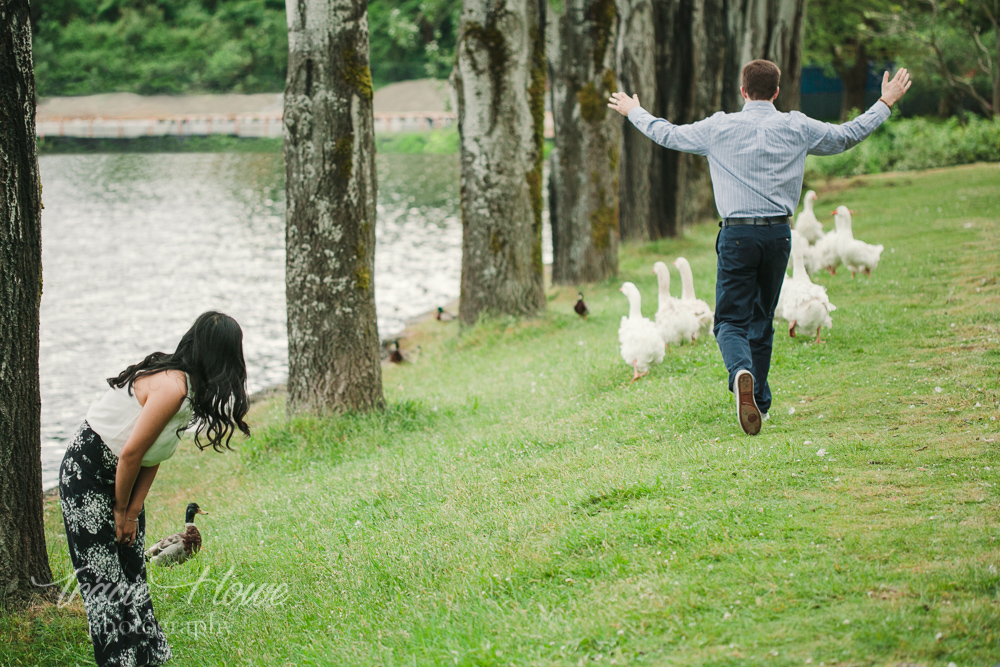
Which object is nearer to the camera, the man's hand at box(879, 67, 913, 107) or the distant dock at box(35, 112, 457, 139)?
the man's hand at box(879, 67, 913, 107)

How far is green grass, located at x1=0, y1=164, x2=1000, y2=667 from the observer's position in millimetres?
3977

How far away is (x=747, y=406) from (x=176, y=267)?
21025 millimetres

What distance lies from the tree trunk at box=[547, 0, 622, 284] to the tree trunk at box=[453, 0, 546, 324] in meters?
2.32

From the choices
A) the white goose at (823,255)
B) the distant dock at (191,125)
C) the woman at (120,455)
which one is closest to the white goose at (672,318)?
the white goose at (823,255)

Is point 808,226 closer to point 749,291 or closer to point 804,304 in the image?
point 804,304

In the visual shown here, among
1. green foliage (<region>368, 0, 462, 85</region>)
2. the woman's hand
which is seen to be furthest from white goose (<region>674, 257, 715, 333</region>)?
green foliage (<region>368, 0, 462, 85</region>)

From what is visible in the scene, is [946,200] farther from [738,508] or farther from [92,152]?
[92,152]

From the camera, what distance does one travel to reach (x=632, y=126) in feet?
64.1

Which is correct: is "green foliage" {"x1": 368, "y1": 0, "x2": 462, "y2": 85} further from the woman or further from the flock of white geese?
the woman

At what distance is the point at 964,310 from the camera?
380 inches

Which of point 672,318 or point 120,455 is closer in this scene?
point 120,455

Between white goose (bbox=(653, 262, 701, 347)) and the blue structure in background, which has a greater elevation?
the blue structure in background

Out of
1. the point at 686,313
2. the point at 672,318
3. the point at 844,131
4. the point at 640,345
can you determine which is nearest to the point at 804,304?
the point at 686,313

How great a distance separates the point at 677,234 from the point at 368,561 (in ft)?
53.1
